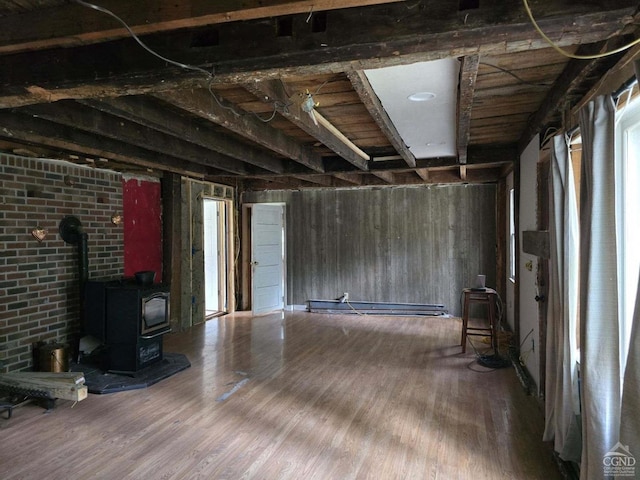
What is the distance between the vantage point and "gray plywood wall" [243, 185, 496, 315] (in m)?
6.45

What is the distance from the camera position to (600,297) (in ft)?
5.87

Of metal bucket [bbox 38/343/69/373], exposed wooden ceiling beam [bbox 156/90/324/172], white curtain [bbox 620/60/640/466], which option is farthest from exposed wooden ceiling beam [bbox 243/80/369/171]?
metal bucket [bbox 38/343/69/373]

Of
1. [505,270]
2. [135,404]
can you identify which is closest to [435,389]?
[135,404]

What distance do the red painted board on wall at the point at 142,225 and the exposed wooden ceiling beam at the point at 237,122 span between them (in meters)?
2.33

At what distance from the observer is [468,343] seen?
5.04 m

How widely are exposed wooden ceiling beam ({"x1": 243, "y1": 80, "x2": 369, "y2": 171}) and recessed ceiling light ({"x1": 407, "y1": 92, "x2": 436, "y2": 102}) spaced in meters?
0.68

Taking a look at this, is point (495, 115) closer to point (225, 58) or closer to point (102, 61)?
point (225, 58)

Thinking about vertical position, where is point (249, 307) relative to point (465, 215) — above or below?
below

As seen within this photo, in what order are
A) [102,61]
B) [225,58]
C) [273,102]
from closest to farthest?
[225,58] → [102,61] → [273,102]

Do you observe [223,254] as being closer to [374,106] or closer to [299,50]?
[374,106]

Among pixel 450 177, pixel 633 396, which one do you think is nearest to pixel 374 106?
pixel 633 396

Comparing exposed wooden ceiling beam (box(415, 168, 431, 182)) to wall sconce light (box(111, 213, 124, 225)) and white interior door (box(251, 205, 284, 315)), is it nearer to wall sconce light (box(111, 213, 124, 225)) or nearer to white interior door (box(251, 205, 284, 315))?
white interior door (box(251, 205, 284, 315))

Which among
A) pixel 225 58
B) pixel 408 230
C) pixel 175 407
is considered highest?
pixel 225 58

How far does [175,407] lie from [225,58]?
9.14ft
